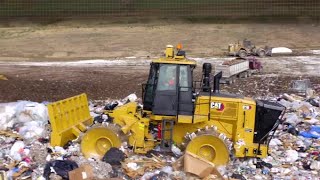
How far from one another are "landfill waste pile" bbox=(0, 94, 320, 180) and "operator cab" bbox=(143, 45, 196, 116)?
733 mm

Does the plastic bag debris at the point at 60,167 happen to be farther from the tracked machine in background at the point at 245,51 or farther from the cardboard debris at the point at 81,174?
the tracked machine in background at the point at 245,51

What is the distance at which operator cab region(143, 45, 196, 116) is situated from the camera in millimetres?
8375

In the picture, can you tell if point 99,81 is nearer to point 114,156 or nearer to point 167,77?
point 167,77

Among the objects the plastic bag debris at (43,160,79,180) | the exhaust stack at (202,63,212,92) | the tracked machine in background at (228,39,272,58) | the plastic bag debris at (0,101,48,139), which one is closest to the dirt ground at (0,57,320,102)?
the tracked machine in background at (228,39,272,58)

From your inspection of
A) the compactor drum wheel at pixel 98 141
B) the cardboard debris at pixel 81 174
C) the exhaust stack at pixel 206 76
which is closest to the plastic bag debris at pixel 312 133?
the exhaust stack at pixel 206 76

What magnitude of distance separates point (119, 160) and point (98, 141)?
1.97 feet

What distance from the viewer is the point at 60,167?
7793 mm

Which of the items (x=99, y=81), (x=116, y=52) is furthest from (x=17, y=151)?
(x=116, y=52)

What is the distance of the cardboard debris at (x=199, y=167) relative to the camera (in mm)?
7746

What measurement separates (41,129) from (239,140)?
3.65m

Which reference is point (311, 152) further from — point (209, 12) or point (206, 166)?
point (209, 12)

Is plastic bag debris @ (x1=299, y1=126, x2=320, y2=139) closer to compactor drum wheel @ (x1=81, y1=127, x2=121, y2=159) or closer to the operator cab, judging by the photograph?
the operator cab

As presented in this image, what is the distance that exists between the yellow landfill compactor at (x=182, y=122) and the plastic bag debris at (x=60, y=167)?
0.57m

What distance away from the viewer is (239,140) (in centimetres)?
859
